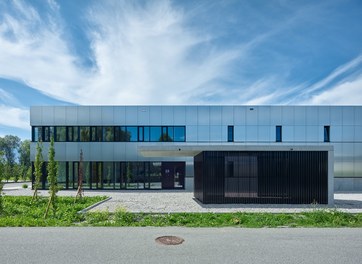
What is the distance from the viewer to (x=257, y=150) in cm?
1697

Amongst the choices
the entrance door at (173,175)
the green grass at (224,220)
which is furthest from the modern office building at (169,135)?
the green grass at (224,220)

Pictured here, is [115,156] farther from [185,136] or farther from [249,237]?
[249,237]

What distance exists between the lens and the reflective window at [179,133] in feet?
87.1

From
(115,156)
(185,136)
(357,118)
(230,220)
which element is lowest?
(230,220)

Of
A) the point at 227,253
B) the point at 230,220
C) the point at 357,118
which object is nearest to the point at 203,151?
the point at 230,220

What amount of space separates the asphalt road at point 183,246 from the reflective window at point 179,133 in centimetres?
1718

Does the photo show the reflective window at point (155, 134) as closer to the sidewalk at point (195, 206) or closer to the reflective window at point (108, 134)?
the reflective window at point (108, 134)

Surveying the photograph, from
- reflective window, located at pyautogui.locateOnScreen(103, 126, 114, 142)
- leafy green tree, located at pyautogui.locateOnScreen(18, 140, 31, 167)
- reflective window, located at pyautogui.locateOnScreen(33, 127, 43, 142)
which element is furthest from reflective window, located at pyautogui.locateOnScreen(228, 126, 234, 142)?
leafy green tree, located at pyautogui.locateOnScreen(18, 140, 31, 167)

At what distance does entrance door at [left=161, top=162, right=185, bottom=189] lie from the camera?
87.6ft

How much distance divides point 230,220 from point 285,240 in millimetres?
3029

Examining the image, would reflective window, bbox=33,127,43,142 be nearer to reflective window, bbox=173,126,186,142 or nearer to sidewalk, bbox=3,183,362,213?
sidewalk, bbox=3,183,362,213

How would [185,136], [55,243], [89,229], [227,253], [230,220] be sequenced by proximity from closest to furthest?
[227,253]
[55,243]
[89,229]
[230,220]
[185,136]

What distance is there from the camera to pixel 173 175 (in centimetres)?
2681

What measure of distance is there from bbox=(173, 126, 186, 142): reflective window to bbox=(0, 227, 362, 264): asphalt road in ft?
56.4
